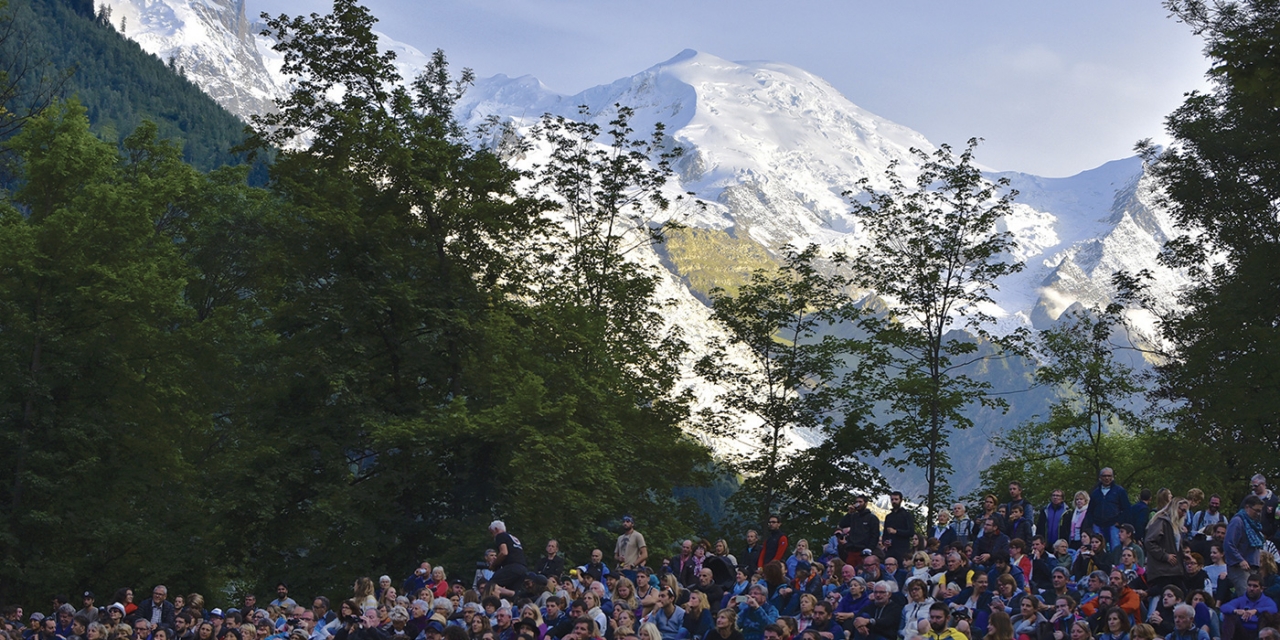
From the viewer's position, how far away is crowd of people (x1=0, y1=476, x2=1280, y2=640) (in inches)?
495

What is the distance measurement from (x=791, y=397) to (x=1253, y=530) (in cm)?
2292

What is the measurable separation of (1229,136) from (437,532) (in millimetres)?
23849

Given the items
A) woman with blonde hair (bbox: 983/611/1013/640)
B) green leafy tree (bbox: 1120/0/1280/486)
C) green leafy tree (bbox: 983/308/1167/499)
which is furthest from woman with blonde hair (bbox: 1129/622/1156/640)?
green leafy tree (bbox: 983/308/1167/499)

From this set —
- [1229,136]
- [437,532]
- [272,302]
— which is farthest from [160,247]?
[1229,136]

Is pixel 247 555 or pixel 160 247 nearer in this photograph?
pixel 247 555

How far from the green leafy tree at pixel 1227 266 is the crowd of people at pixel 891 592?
48.4 ft

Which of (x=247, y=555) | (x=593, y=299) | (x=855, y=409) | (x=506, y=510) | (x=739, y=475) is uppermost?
(x=593, y=299)

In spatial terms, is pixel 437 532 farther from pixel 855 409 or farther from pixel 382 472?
pixel 855 409

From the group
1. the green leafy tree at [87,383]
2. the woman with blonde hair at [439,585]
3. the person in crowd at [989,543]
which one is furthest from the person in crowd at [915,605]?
the green leafy tree at [87,383]

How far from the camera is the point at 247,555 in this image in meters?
26.6

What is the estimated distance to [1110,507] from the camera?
17.1 m

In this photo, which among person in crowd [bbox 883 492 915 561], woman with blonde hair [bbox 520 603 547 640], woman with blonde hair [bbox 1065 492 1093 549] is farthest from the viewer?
person in crowd [bbox 883 492 915 561]

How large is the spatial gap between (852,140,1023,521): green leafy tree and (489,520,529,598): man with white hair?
19.2m

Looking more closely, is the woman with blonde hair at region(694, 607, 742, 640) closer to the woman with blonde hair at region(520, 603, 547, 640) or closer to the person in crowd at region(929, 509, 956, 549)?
the woman with blonde hair at region(520, 603, 547, 640)
